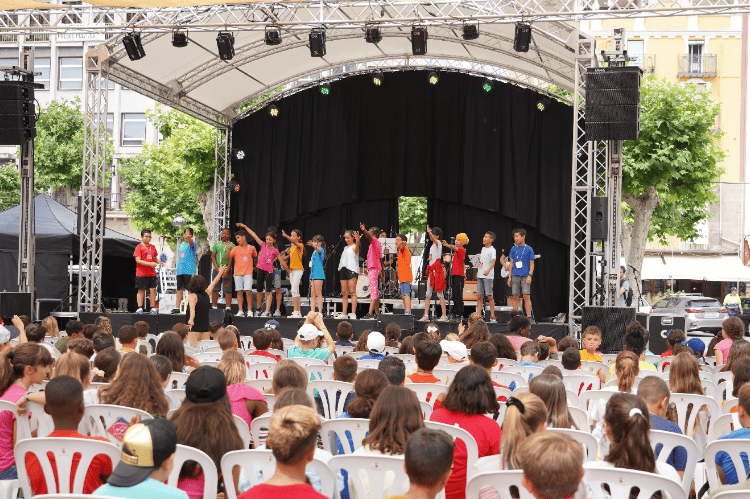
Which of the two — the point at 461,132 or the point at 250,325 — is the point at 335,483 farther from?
the point at 461,132

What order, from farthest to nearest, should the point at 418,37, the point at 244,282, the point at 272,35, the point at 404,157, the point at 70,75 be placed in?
the point at 70,75 → the point at 404,157 → the point at 244,282 → the point at 418,37 → the point at 272,35

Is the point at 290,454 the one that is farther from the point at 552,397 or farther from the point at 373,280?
the point at 373,280

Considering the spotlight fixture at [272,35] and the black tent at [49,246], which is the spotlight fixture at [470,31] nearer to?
the spotlight fixture at [272,35]

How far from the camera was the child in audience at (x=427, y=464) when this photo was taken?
2.62 meters

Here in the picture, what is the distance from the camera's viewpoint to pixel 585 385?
257 inches

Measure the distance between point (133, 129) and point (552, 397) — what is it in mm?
37582

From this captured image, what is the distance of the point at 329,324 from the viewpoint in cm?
1438

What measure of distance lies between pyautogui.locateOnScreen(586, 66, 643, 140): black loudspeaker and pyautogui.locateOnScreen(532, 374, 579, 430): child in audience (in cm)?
873

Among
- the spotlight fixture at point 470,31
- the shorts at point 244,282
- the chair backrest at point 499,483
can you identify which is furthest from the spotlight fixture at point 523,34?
the chair backrest at point 499,483

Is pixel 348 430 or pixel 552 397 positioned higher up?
pixel 552 397

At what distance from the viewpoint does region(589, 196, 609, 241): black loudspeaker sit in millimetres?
12602

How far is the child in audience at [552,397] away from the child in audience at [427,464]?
1683 millimetres

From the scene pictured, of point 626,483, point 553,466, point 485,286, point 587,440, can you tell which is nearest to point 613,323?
point 485,286

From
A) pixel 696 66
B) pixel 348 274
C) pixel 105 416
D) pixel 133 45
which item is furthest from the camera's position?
pixel 696 66
